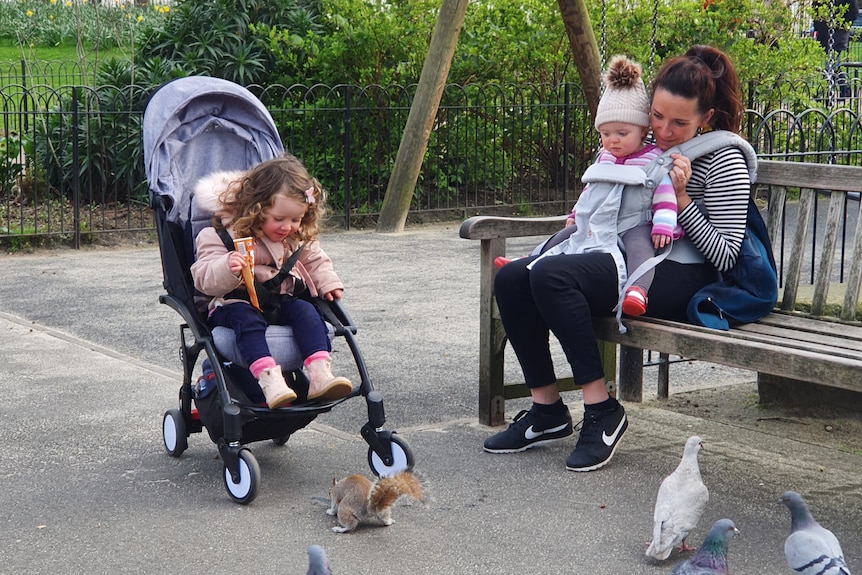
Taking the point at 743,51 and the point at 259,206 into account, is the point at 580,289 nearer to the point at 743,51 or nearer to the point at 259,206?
the point at 259,206

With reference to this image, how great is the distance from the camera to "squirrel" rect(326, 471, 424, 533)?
144 inches

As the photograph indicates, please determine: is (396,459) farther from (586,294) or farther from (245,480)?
(586,294)

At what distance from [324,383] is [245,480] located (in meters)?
0.43

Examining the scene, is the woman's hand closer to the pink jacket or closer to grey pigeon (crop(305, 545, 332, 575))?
the pink jacket

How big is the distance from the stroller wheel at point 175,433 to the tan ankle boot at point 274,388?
620 millimetres

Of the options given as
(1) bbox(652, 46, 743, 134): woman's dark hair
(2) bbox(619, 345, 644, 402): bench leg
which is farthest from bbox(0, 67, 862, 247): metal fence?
(1) bbox(652, 46, 743, 134): woman's dark hair

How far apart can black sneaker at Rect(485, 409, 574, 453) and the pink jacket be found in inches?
35.3

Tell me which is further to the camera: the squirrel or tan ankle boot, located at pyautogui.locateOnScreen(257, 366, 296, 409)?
tan ankle boot, located at pyautogui.locateOnScreen(257, 366, 296, 409)

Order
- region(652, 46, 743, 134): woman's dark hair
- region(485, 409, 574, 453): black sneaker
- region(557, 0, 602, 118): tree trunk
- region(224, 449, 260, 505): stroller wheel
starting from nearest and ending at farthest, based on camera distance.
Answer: region(224, 449, 260, 505): stroller wheel
region(652, 46, 743, 134): woman's dark hair
region(485, 409, 574, 453): black sneaker
region(557, 0, 602, 118): tree trunk

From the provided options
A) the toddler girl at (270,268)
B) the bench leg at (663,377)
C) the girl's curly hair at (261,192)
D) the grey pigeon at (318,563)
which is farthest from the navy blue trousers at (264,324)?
the bench leg at (663,377)

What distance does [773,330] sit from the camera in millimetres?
4152

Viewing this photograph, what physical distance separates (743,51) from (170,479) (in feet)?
33.3

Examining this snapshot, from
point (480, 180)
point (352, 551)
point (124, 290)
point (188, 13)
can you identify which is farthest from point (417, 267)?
point (352, 551)

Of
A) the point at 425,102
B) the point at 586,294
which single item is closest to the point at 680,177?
the point at 586,294
